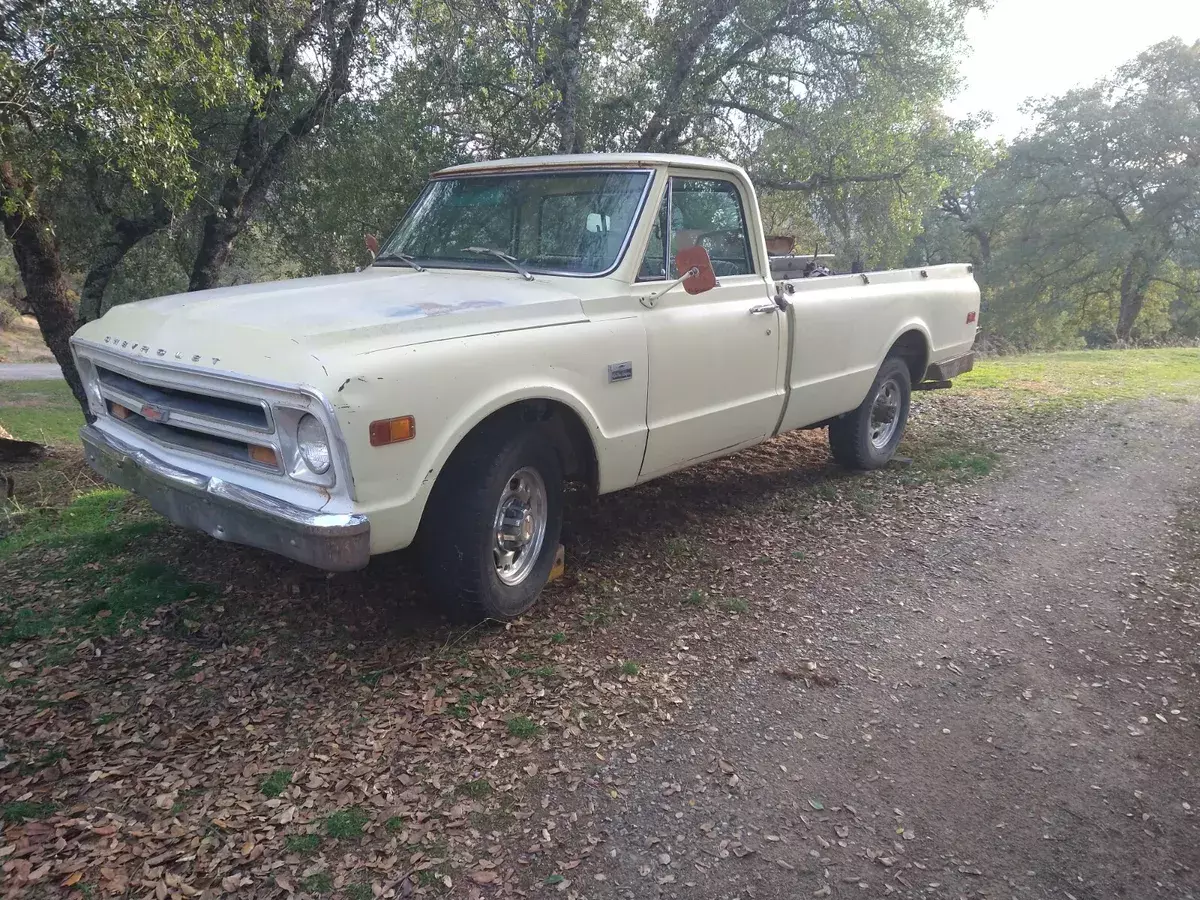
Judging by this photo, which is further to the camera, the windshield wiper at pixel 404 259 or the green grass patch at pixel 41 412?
the green grass patch at pixel 41 412

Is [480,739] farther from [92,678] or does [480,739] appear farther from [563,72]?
[563,72]

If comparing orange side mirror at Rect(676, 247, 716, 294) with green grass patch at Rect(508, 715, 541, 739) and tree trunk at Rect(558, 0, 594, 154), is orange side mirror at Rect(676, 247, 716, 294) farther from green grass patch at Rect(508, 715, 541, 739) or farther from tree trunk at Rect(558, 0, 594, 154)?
→ tree trunk at Rect(558, 0, 594, 154)

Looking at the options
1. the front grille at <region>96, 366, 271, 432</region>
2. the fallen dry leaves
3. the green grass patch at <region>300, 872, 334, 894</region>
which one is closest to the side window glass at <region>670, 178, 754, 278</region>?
the fallen dry leaves

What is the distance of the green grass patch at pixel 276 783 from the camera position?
108 inches

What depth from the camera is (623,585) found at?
4.31 metres

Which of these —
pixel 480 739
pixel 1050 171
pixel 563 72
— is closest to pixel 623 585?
pixel 480 739

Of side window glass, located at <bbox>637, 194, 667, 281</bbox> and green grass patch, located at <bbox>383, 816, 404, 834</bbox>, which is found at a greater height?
side window glass, located at <bbox>637, 194, 667, 281</bbox>

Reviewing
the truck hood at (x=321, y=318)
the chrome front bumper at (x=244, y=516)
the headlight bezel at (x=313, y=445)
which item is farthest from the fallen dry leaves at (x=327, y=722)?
the truck hood at (x=321, y=318)

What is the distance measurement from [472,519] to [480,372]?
1.91 ft

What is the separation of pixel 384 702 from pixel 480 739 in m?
0.42

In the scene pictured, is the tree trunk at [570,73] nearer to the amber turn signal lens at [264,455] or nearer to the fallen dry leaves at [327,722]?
the fallen dry leaves at [327,722]

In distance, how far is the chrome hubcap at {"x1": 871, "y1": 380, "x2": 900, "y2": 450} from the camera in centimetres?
639

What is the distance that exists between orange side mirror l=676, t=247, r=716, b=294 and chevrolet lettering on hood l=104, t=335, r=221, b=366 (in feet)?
6.58

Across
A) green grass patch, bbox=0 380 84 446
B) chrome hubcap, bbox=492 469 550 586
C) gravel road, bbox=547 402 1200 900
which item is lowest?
green grass patch, bbox=0 380 84 446
